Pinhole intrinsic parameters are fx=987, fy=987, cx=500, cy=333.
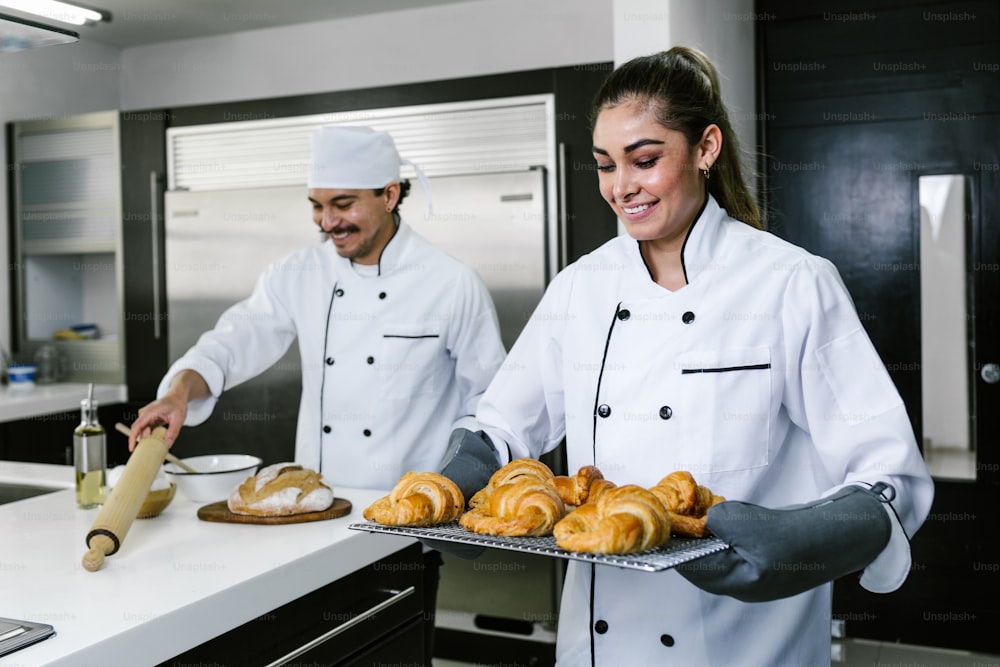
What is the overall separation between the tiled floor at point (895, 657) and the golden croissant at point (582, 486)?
7.84 feet

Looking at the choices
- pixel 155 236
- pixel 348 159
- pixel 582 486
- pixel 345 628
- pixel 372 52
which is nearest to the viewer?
pixel 582 486

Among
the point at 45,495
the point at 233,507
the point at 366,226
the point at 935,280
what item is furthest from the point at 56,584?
the point at 935,280

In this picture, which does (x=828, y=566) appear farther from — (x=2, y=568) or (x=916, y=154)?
(x=916, y=154)

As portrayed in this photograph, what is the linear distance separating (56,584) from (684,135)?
125 centimetres

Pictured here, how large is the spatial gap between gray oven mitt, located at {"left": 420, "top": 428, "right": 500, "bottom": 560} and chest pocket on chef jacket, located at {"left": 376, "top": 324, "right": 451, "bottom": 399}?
108 cm

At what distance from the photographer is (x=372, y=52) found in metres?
4.82

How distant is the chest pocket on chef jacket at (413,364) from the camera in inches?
110

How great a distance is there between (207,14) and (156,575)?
12.3ft

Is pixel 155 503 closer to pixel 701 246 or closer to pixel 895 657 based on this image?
pixel 701 246

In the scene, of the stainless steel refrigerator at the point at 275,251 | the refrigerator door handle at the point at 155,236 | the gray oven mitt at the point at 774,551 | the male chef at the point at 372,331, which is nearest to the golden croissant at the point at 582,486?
the gray oven mitt at the point at 774,551

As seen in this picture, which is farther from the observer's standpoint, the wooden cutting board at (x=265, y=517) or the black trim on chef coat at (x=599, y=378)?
the wooden cutting board at (x=265, y=517)

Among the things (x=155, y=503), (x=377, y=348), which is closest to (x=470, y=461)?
(x=155, y=503)

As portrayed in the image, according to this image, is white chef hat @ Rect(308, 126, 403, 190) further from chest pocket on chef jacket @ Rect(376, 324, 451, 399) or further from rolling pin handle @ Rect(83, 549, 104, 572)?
rolling pin handle @ Rect(83, 549, 104, 572)

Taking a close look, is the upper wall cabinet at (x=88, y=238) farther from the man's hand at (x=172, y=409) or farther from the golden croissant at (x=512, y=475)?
the golden croissant at (x=512, y=475)
